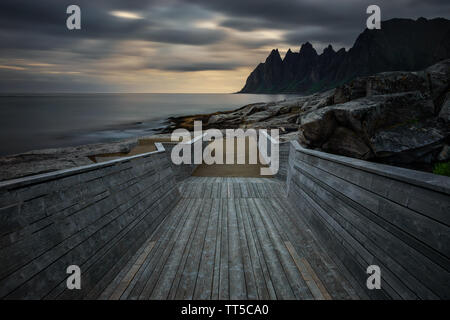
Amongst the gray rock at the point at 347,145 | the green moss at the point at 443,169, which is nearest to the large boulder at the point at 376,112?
the gray rock at the point at 347,145

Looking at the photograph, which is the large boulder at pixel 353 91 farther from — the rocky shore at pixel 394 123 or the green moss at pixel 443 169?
the green moss at pixel 443 169

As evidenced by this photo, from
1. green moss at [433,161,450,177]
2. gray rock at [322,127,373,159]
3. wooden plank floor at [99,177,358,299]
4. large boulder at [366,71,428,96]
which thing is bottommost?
wooden plank floor at [99,177,358,299]

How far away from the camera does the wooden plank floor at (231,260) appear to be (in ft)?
9.62

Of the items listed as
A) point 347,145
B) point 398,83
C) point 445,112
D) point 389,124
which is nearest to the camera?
point 389,124

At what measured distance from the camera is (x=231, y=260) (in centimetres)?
358

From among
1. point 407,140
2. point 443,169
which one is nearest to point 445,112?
point 407,140

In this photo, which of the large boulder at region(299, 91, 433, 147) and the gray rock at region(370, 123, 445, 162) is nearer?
the gray rock at region(370, 123, 445, 162)

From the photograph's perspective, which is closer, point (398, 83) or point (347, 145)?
point (347, 145)

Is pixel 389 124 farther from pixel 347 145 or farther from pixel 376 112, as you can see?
pixel 347 145

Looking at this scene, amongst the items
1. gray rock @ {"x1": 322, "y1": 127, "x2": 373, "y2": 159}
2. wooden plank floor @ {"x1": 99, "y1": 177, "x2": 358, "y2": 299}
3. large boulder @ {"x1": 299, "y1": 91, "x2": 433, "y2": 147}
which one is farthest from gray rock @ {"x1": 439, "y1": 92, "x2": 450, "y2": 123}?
wooden plank floor @ {"x1": 99, "y1": 177, "x2": 358, "y2": 299}

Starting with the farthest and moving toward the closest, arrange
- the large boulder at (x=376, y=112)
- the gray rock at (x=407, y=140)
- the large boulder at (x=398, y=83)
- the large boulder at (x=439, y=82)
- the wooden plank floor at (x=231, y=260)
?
the large boulder at (x=398, y=83) < the large boulder at (x=439, y=82) < the large boulder at (x=376, y=112) < the gray rock at (x=407, y=140) < the wooden plank floor at (x=231, y=260)

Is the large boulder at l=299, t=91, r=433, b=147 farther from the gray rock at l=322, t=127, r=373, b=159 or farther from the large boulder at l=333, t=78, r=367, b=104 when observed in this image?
the large boulder at l=333, t=78, r=367, b=104

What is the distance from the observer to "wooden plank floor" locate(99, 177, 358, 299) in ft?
9.62
